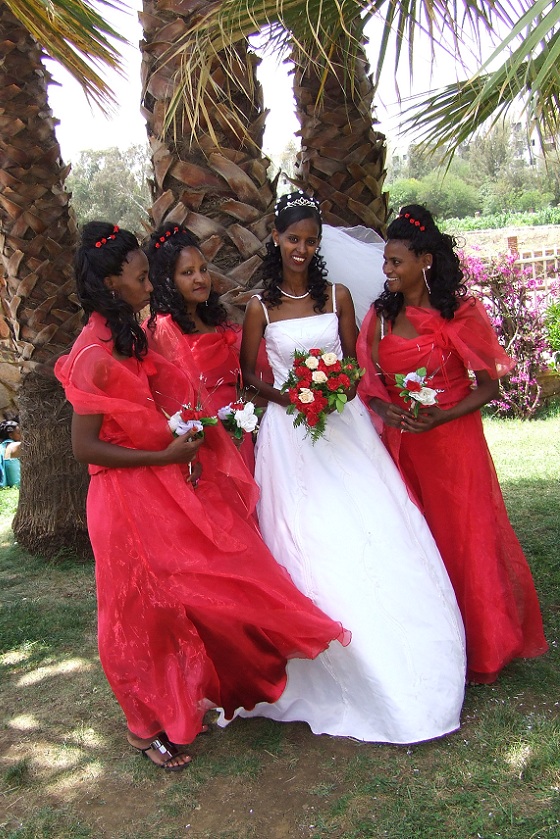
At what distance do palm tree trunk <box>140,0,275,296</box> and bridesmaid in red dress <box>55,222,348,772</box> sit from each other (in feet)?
4.05

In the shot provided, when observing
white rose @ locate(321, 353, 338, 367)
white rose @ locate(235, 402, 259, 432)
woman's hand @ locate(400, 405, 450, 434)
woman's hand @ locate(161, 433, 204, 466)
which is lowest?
woman's hand @ locate(400, 405, 450, 434)

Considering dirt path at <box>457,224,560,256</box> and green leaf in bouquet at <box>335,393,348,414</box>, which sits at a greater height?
dirt path at <box>457,224,560,256</box>

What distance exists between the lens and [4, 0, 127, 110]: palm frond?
4.48 meters

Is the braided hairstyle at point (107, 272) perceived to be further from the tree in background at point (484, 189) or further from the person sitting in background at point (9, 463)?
the tree in background at point (484, 189)

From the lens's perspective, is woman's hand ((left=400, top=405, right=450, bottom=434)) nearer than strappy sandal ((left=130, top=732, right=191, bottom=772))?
No

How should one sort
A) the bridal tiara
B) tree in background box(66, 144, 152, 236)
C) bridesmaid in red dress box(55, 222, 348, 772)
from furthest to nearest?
tree in background box(66, 144, 152, 236), the bridal tiara, bridesmaid in red dress box(55, 222, 348, 772)

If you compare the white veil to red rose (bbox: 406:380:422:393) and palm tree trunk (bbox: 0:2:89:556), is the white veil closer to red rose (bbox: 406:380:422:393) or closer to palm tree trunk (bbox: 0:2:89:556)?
red rose (bbox: 406:380:422:393)

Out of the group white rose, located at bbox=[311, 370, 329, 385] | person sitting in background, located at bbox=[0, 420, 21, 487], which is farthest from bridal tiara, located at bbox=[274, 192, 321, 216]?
person sitting in background, located at bbox=[0, 420, 21, 487]

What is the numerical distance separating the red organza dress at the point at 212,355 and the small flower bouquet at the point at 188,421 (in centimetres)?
33

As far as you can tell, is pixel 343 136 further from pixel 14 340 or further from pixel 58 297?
pixel 14 340

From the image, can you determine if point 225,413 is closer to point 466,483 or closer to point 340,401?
point 340,401

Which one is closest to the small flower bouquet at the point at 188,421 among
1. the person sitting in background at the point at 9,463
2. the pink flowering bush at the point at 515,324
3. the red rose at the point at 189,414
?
the red rose at the point at 189,414

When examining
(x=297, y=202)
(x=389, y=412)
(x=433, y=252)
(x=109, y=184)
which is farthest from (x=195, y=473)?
(x=109, y=184)

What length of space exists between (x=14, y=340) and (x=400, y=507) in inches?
157
